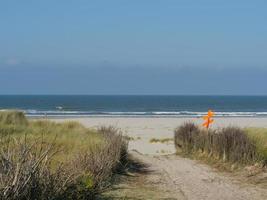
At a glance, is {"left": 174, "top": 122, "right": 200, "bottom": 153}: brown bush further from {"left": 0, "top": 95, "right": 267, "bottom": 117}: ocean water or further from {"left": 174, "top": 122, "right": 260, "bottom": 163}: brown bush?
{"left": 0, "top": 95, "right": 267, "bottom": 117}: ocean water

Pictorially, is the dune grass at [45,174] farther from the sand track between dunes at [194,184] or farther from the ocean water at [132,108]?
the ocean water at [132,108]

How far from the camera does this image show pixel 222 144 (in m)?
17.2

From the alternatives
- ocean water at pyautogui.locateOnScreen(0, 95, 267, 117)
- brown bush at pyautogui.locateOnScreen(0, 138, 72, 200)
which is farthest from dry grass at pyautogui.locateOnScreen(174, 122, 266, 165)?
ocean water at pyautogui.locateOnScreen(0, 95, 267, 117)

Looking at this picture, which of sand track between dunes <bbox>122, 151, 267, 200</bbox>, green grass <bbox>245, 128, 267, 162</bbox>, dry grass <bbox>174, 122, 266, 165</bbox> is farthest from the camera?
dry grass <bbox>174, 122, 266, 165</bbox>

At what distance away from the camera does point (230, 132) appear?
17.1 meters

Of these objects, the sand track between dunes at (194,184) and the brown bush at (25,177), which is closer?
the brown bush at (25,177)

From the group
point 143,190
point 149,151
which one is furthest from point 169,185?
point 149,151

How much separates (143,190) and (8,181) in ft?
15.6

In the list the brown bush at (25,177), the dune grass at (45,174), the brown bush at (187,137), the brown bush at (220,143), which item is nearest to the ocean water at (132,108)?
the brown bush at (187,137)

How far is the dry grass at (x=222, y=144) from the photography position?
15.3 m

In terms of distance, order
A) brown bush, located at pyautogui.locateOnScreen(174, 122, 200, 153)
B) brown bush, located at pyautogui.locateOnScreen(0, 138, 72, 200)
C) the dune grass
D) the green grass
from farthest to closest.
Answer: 1. brown bush, located at pyautogui.locateOnScreen(174, 122, 200, 153)
2. the green grass
3. the dune grass
4. brown bush, located at pyautogui.locateOnScreen(0, 138, 72, 200)

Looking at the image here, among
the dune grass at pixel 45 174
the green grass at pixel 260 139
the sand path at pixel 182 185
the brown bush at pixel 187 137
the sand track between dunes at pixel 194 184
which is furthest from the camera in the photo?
the brown bush at pixel 187 137

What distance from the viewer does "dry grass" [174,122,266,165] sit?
15.3 metres

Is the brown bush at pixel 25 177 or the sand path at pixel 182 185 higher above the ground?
the brown bush at pixel 25 177
